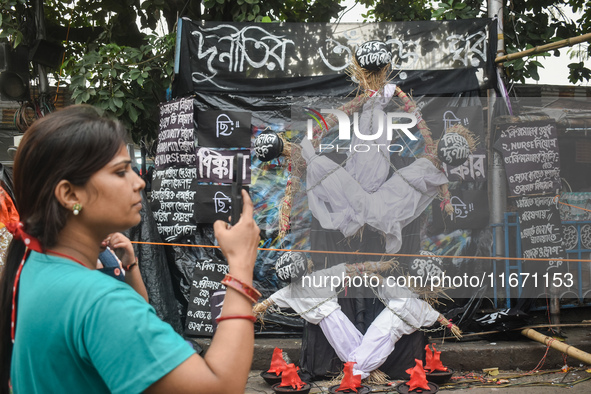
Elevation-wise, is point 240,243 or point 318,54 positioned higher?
point 318,54

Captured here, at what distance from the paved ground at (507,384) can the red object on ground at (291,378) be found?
0.22 meters

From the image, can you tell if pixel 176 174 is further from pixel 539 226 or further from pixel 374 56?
pixel 539 226

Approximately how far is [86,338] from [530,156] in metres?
5.46

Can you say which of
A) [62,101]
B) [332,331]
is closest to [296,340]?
[332,331]

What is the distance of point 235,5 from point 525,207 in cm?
381

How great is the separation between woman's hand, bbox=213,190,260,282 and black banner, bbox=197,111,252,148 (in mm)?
4666

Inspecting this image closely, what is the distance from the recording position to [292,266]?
15.4 feet

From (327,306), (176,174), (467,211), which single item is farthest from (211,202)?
(467,211)

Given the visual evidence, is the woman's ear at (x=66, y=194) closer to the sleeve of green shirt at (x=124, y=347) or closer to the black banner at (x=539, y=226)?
the sleeve of green shirt at (x=124, y=347)

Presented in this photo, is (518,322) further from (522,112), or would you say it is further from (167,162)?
(167,162)

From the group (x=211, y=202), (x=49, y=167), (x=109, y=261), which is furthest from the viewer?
(x=211, y=202)

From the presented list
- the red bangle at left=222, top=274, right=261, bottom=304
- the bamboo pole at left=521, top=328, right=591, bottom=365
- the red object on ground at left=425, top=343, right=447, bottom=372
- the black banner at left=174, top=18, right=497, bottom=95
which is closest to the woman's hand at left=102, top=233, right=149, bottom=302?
the red bangle at left=222, top=274, right=261, bottom=304

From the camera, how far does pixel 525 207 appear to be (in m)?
5.83

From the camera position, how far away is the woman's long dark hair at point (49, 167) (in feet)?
3.74
